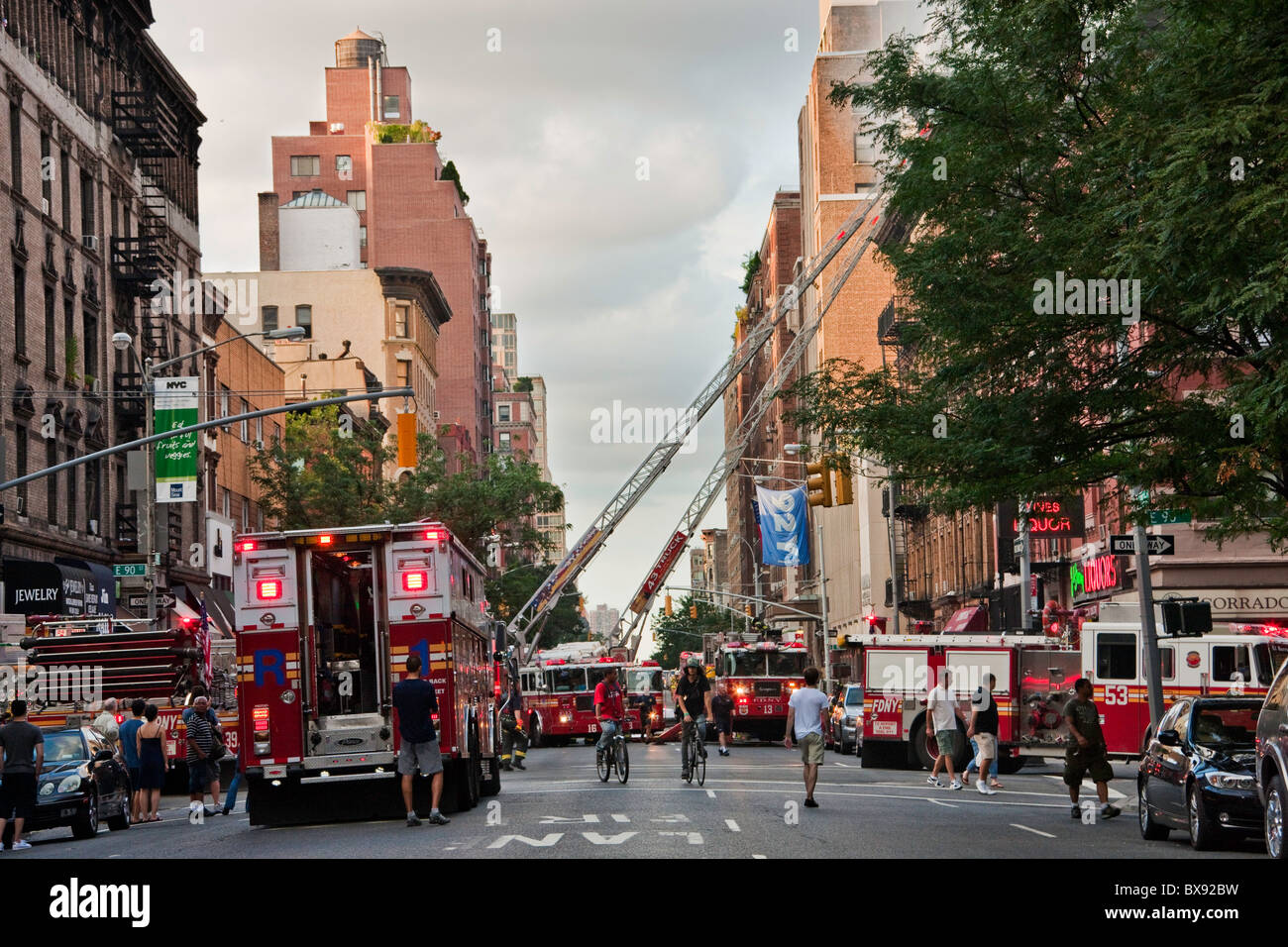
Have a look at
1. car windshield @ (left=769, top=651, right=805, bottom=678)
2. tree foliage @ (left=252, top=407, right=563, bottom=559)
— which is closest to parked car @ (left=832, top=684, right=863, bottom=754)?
car windshield @ (left=769, top=651, right=805, bottom=678)

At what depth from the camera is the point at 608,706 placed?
27.3 meters

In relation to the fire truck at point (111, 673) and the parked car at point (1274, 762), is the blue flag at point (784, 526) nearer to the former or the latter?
the fire truck at point (111, 673)

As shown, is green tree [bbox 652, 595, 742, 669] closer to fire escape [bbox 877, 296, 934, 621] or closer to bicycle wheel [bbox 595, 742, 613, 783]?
fire escape [bbox 877, 296, 934, 621]

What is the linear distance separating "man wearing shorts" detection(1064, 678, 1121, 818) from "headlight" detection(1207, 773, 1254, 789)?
5.35 metres

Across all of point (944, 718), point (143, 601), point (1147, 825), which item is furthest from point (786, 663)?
point (1147, 825)

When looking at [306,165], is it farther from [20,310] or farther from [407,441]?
[407,441]

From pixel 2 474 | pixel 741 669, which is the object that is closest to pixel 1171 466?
pixel 2 474

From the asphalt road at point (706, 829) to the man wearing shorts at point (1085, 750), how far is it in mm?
423

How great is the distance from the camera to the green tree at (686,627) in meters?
155

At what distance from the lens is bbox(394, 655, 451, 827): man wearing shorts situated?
19.9 meters

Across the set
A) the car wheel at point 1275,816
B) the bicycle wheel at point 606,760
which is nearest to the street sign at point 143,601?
the bicycle wheel at point 606,760
